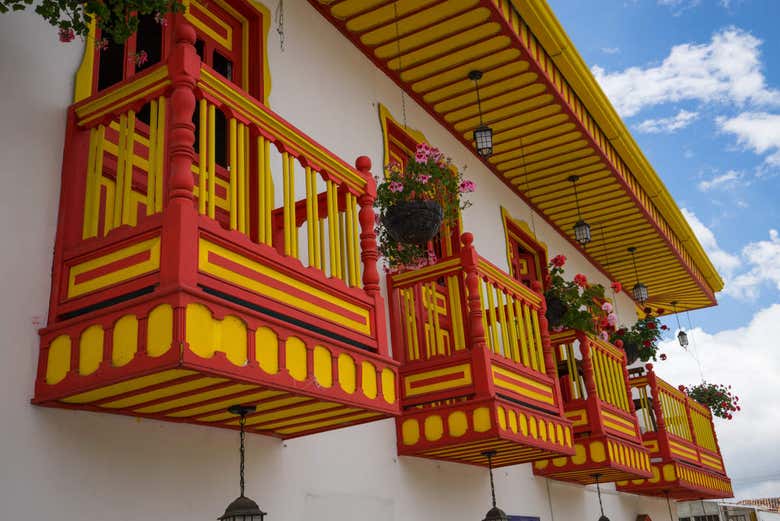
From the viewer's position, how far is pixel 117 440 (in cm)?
414

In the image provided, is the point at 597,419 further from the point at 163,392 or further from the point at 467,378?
the point at 163,392

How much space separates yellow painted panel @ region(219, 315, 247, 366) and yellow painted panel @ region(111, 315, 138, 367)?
37 centimetres

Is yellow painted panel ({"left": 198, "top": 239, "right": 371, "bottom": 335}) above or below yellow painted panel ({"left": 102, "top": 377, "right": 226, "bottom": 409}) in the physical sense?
above

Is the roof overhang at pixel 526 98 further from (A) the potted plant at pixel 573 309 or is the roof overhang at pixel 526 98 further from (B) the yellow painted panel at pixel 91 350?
(B) the yellow painted panel at pixel 91 350

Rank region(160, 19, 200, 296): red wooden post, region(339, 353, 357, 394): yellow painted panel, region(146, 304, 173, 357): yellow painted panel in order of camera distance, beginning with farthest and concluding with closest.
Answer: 1. region(339, 353, 357, 394): yellow painted panel
2. region(160, 19, 200, 296): red wooden post
3. region(146, 304, 173, 357): yellow painted panel

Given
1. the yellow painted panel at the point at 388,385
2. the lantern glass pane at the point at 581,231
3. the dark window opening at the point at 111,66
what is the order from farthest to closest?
the lantern glass pane at the point at 581,231
the dark window opening at the point at 111,66
the yellow painted panel at the point at 388,385

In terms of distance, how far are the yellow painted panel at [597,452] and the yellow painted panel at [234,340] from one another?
5961mm

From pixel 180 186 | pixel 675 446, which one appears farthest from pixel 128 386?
pixel 675 446

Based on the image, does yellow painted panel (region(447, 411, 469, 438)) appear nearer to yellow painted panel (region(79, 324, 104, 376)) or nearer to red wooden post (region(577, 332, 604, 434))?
red wooden post (region(577, 332, 604, 434))

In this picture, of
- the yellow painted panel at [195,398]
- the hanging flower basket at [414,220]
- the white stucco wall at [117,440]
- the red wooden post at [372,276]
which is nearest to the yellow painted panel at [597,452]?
the white stucco wall at [117,440]

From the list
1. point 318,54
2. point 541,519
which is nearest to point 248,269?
point 318,54

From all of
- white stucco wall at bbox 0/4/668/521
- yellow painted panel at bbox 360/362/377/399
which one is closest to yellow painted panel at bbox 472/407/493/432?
white stucco wall at bbox 0/4/668/521

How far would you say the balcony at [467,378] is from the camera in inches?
245

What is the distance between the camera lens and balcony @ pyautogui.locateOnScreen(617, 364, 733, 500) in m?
11.3
